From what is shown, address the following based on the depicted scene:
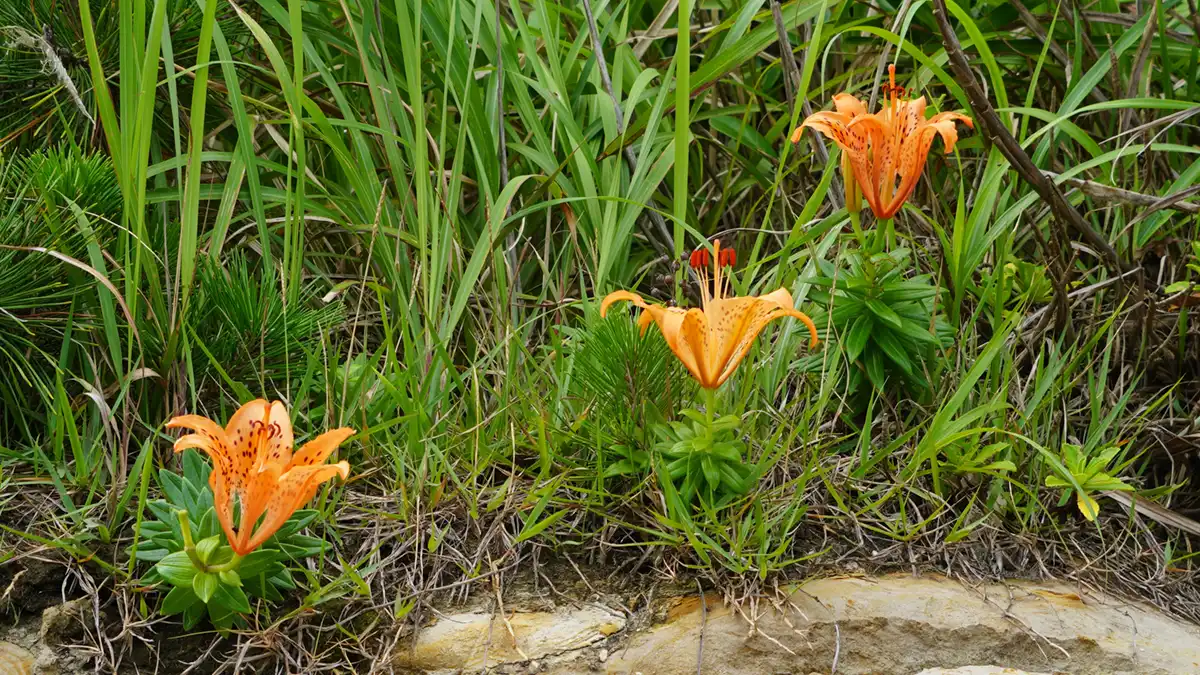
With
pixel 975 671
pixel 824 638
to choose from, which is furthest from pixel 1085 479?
pixel 824 638

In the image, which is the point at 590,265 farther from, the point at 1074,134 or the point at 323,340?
the point at 1074,134

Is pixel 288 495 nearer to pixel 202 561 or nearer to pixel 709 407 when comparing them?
pixel 202 561

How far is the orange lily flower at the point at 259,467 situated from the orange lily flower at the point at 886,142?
81 centimetres

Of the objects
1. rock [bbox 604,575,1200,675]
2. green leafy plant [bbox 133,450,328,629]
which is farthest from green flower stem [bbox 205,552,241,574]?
rock [bbox 604,575,1200,675]

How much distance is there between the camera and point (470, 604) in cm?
161

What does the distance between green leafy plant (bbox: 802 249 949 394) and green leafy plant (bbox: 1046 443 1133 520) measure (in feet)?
0.86

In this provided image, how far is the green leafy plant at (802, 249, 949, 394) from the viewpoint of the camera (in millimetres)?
1757

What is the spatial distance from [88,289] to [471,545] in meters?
0.73

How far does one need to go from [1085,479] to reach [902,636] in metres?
0.39

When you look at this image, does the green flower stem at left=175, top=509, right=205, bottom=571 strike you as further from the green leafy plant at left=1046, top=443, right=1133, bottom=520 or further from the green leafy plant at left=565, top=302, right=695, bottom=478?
the green leafy plant at left=1046, top=443, right=1133, bottom=520

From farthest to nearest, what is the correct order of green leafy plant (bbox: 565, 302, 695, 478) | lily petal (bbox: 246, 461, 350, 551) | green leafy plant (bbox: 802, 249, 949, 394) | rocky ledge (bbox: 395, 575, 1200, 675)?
green leafy plant (bbox: 802, 249, 949, 394)
green leafy plant (bbox: 565, 302, 695, 478)
rocky ledge (bbox: 395, 575, 1200, 675)
lily petal (bbox: 246, 461, 350, 551)

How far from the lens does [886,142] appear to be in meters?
1.65

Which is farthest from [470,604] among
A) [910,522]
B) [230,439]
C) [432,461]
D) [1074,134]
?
[1074,134]

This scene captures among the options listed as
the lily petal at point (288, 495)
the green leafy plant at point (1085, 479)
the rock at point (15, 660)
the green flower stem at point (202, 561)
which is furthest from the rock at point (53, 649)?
the green leafy plant at point (1085, 479)
